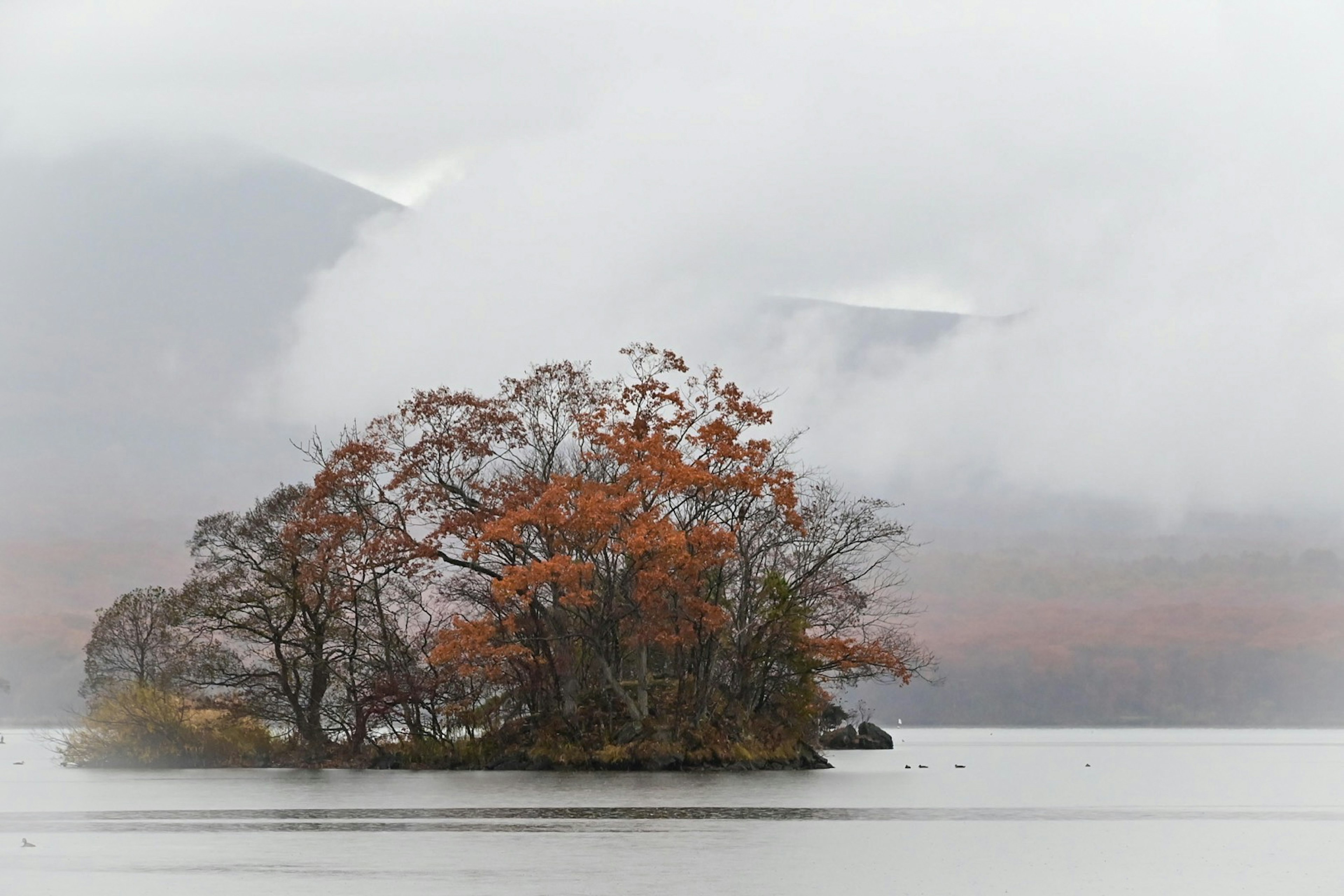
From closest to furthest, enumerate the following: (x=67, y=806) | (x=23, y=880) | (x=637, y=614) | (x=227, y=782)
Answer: (x=23, y=880) → (x=67, y=806) → (x=227, y=782) → (x=637, y=614)

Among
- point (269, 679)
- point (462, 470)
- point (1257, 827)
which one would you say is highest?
point (462, 470)

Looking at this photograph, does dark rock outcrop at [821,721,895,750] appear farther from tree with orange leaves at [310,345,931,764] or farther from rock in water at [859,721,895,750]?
tree with orange leaves at [310,345,931,764]

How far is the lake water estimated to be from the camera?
21.6m

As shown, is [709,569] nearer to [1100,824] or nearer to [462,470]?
[462,470]

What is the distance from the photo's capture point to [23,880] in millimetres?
21594

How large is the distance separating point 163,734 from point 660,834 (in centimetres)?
3947

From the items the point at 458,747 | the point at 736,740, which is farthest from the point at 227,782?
the point at 736,740

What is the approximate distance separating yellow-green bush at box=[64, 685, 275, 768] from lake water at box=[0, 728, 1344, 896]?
4.64 m

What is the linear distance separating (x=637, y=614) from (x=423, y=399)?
36.0ft

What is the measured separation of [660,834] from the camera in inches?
1123

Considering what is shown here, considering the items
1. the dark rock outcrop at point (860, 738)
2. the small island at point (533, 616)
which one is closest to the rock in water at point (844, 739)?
the dark rock outcrop at point (860, 738)

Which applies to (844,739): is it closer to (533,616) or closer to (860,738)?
(860,738)

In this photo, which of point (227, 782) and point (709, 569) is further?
point (709, 569)

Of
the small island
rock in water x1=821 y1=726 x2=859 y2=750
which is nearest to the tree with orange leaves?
the small island
